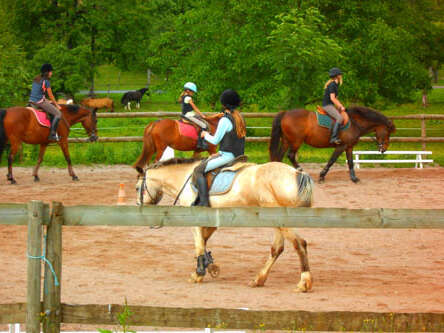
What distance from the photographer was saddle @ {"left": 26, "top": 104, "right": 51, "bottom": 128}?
18172 mm

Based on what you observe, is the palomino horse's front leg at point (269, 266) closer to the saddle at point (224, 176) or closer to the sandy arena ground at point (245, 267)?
the sandy arena ground at point (245, 267)

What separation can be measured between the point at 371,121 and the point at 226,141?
33.7 feet

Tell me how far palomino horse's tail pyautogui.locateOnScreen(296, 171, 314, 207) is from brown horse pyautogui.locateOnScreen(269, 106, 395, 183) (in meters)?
9.74

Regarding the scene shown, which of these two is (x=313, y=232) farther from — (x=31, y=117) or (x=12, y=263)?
(x=31, y=117)

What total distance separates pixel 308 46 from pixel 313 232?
12.4 metres

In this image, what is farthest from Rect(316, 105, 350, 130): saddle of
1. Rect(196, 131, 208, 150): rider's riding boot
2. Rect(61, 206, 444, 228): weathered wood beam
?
Rect(61, 206, 444, 228): weathered wood beam

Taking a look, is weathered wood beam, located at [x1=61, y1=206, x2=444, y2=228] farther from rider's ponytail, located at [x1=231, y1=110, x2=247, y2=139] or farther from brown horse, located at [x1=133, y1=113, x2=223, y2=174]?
brown horse, located at [x1=133, y1=113, x2=223, y2=174]

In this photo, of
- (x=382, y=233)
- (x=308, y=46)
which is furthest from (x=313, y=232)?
(x=308, y=46)

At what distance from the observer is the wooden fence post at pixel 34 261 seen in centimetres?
543

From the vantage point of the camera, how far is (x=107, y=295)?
26.4 feet

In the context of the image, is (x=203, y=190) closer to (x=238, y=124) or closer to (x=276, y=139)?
(x=238, y=124)

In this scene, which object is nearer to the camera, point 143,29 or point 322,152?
point 322,152

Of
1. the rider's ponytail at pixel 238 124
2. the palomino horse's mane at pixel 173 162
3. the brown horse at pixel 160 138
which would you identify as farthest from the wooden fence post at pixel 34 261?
the brown horse at pixel 160 138

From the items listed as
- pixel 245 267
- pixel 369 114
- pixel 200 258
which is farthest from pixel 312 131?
pixel 200 258
